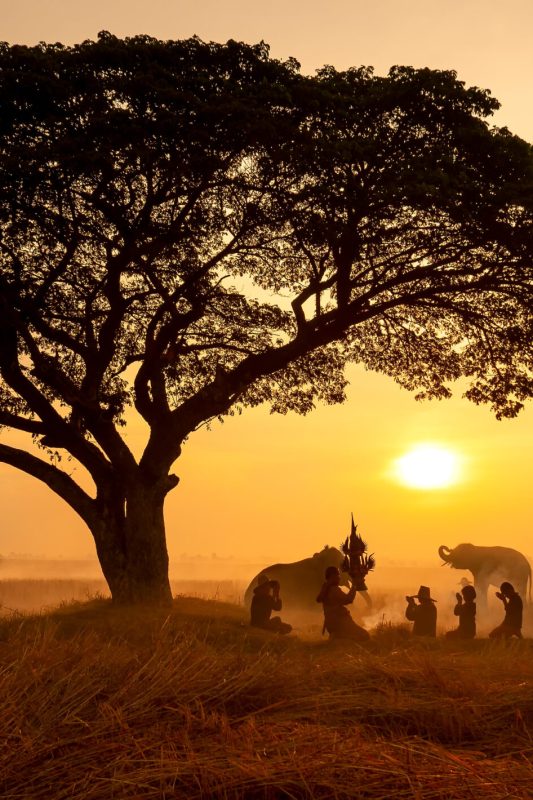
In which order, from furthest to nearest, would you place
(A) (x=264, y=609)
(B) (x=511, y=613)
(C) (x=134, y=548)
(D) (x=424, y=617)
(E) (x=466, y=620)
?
(C) (x=134, y=548), (A) (x=264, y=609), (D) (x=424, y=617), (E) (x=466, y=620), (B) (x=511, y=613)

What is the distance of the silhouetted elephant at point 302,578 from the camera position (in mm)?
22359

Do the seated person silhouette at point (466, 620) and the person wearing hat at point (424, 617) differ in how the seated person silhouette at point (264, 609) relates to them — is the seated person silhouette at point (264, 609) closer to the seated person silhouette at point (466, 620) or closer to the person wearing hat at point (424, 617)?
the person wearing hat at point (424, 617)

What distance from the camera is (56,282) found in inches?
798

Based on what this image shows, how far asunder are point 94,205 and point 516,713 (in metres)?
14.9

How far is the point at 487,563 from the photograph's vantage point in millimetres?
29125

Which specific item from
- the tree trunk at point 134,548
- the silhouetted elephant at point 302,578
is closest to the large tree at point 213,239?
the tree trunk at point 134,548

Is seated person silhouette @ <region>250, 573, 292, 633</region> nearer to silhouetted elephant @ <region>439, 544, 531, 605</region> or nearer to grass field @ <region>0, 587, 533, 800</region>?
grass field @ <region>0, 587, 533, 800</region>

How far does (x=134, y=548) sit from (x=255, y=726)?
14852mm

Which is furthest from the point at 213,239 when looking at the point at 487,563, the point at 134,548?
the point at 487,563

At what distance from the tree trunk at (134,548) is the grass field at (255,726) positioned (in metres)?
12.2

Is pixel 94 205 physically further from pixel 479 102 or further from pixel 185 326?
pixel 479 102

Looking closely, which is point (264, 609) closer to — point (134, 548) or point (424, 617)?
point (424, 617)

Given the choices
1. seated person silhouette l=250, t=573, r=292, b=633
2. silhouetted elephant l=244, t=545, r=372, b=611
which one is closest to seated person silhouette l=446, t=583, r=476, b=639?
seated person silhouette l=250, t=573, r=292, b=633

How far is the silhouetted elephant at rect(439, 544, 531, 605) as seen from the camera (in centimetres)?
2916
